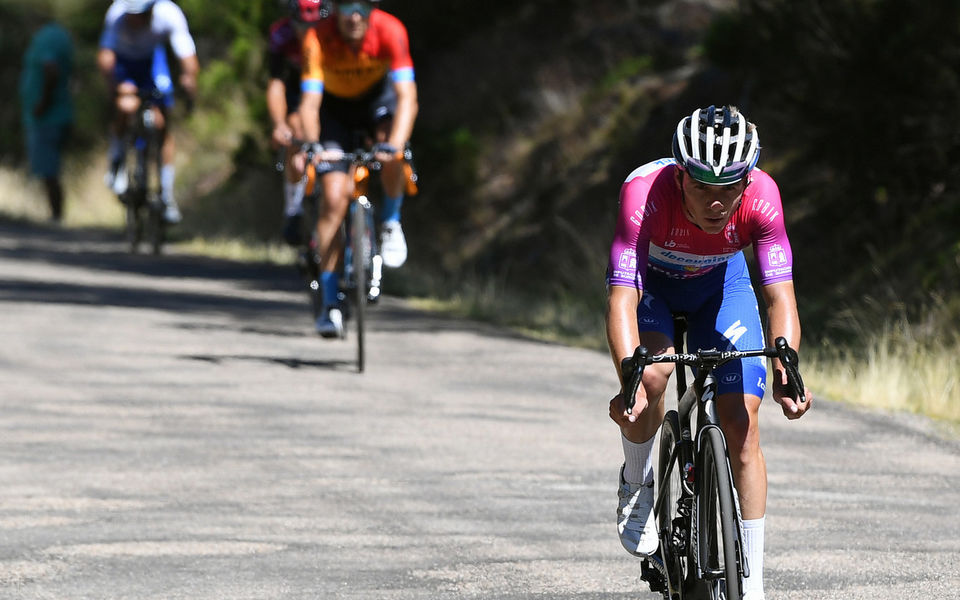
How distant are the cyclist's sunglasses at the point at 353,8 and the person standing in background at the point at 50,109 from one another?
13599mm

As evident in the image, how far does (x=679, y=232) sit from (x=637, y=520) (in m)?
0.98

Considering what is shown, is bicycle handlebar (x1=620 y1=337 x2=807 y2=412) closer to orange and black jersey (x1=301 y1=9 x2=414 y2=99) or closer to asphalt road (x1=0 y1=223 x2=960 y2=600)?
asphalt road (x1=0 y1=223 x2=960 y2=600)

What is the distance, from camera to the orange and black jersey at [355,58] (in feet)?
36.7

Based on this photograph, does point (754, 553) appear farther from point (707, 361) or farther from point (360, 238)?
point (360, 238)

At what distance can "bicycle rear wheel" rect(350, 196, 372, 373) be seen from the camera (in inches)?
430

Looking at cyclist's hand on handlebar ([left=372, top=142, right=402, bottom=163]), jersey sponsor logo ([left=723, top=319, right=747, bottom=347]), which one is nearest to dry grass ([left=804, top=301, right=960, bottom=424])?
cyclist's hand on handlebar ([left=372, top=142, right=402, bottom=163])

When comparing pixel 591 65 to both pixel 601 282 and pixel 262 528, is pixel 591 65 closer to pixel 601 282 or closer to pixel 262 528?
pixel 601 282

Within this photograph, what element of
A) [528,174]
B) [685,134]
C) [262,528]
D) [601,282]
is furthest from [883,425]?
[528,174]

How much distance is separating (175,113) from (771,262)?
82.0 feet

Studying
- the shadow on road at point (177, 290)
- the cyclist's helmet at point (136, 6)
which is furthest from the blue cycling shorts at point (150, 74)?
the shadow on road at point (177, 290)

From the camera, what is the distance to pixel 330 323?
11.5 metres

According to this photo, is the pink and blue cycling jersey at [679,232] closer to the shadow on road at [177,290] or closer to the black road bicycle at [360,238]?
the black road bicycle at [360,238]

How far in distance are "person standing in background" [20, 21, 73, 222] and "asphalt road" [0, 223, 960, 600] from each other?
1089 cm

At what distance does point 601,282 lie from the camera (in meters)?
16.1
